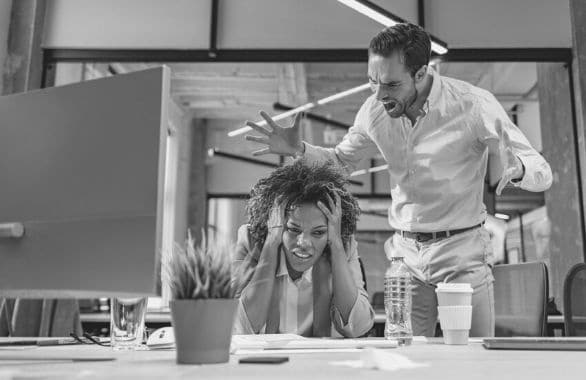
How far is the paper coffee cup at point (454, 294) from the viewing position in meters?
1.21

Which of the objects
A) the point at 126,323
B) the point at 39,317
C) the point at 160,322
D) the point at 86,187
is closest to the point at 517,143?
the point at 126,323

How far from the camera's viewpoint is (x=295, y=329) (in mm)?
1643

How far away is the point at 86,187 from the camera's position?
0.85m

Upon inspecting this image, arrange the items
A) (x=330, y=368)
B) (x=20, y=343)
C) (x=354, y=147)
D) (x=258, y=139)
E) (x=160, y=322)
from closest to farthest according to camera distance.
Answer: (x=330, y=368), (x=20, y=343), (x=258, y=139), (x=354, y=147), (x=160, y=322)

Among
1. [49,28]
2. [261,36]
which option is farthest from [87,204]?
[49,28]

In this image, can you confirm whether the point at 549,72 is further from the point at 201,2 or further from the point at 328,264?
the point at 328,264

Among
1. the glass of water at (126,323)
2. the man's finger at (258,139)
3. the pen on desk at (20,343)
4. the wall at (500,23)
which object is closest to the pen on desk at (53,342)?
the pen on desk at (20,343)

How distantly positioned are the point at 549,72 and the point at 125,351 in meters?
4.03

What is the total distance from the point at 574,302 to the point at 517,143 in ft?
1.83

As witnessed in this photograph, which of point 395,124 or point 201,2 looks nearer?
point 395,124

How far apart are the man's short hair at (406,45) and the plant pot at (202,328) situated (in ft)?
4.64

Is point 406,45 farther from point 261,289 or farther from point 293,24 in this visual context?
point 293,24

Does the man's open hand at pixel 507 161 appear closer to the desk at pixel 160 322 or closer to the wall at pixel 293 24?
the desk at pixel 160 322

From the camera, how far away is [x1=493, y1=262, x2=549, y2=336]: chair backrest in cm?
162
